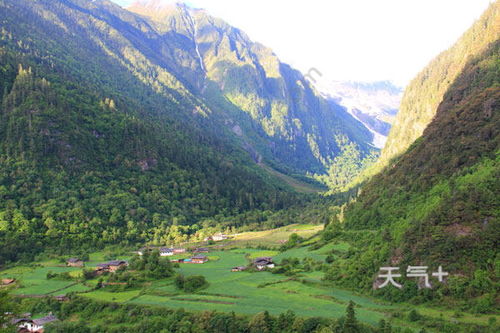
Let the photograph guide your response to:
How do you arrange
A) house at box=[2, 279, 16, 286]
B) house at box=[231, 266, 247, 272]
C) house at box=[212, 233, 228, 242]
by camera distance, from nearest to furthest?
house at box=[2, 279, 16, 286]
house at box=[231, 266, 247, 272]
house at box=[212, 233, 228, 242]

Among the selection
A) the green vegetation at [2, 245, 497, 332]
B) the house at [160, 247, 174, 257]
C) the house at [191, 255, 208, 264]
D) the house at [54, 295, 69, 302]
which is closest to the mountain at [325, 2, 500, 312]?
the green vegetation at [2, 245, 497, 332]

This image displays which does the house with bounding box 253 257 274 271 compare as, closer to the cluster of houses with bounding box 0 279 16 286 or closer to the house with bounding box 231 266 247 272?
the house with bounding box 231 266 247 272

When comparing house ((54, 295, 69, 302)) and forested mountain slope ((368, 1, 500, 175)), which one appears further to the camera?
forested mountain slope ((368, 1, 500, 175))

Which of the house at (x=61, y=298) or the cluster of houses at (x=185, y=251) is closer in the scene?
the house at (x=61, y=298)

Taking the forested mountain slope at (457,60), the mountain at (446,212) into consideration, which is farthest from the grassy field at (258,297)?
the forested mountain slope at (457,60)

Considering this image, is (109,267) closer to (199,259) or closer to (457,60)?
(199,259)

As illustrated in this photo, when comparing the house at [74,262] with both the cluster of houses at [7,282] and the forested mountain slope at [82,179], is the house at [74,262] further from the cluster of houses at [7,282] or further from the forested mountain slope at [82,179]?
the cluster of houses at [7,282]

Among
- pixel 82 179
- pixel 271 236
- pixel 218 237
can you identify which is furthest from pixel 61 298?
pixel 82 179

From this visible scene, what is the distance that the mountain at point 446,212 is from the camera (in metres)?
58.4

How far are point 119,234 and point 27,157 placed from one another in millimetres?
43946

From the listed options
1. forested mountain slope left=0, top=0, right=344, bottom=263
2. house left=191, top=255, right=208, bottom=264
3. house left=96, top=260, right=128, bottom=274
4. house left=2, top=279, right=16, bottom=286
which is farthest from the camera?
forested mountain slope left=0, top=0, right=344, bottom=263

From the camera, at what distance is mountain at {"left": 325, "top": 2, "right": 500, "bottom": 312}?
58438 mm

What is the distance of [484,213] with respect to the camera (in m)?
61.7

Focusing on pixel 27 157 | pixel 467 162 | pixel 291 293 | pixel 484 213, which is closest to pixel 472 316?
pixel 484 213
